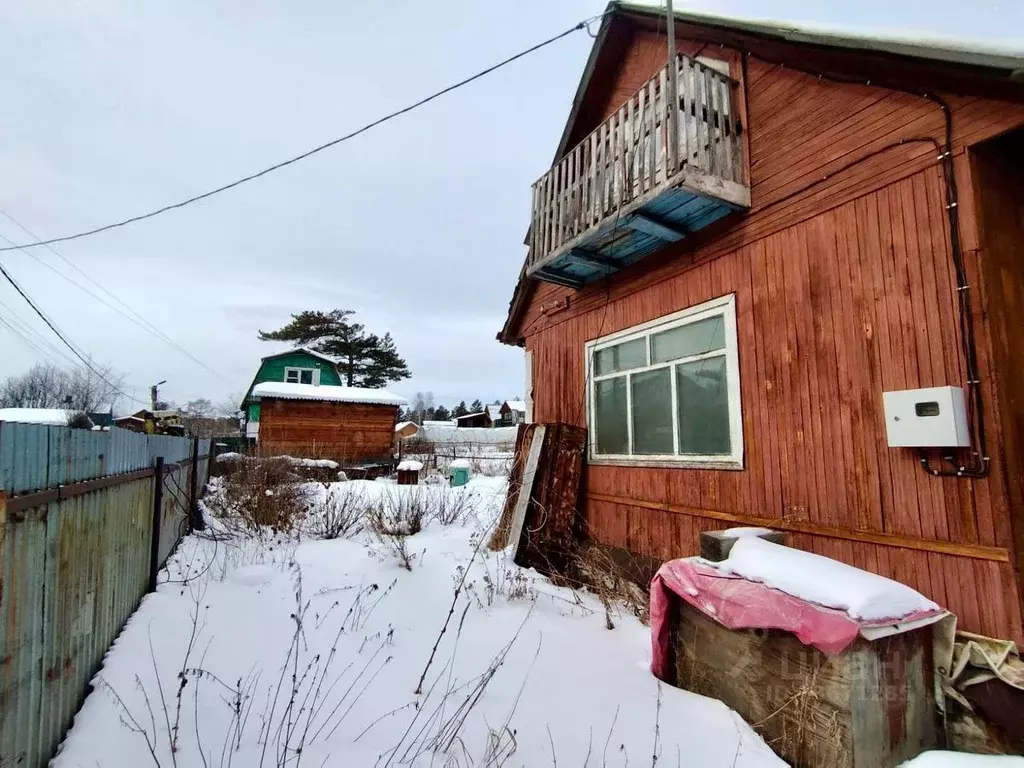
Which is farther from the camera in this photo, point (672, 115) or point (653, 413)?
point (653, 413)

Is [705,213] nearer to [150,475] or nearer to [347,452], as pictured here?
[150,475]

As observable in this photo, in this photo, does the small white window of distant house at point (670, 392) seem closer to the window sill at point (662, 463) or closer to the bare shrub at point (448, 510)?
the window sill at point (662, 463)

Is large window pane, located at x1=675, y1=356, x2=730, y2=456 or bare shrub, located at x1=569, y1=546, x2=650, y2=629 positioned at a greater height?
large window pane, located at x1=675, y1=356, x2=730, y2=456

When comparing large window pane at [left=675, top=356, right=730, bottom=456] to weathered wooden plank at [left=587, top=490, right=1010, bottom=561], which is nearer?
weathered wooden plank at [left=587, top=490, right=1010, bottom=561]

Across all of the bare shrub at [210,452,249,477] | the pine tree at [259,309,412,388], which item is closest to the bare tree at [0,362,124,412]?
the pine tree at [259,309,412,388]

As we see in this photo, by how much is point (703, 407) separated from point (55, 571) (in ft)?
16.6

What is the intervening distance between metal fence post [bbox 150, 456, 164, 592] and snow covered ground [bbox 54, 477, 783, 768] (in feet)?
0.77

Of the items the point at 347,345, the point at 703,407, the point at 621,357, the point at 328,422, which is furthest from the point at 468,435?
the point at 703,407

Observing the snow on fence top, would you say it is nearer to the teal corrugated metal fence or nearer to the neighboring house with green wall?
the neighboring house with green wall

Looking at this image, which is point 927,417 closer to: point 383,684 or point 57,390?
point 383,684

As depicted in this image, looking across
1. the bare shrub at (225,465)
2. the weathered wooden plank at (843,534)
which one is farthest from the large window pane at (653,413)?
the bare shrub at (225,465)

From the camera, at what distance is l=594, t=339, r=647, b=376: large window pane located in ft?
19.9

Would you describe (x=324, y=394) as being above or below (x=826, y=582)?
above

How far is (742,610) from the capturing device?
316 centimetres
